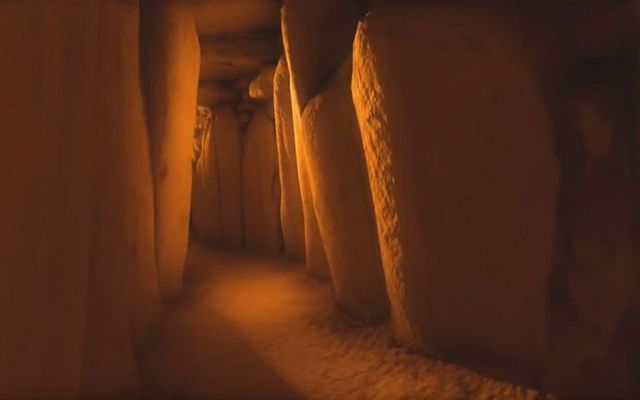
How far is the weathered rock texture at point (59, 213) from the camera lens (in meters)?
1.80

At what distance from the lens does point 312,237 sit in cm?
506

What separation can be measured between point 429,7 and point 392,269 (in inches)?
65.5

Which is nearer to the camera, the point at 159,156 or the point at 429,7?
the point at 429,7

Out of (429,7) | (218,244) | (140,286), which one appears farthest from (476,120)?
(218,244)

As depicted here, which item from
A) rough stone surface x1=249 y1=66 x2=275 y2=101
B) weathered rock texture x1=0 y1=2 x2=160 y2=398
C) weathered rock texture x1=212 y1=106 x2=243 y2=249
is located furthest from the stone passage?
weathered rock texture x1=212 y1=106 x2=243 y2=249

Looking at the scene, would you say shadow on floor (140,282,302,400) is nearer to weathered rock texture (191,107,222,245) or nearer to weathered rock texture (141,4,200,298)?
weathered rock texture (141,4,200,298)

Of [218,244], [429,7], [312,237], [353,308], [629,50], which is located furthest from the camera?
[218,244]

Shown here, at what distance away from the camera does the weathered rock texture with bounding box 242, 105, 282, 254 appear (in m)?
7.05

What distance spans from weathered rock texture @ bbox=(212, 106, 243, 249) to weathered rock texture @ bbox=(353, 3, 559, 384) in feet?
14.9

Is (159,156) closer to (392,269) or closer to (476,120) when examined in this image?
(392,269)

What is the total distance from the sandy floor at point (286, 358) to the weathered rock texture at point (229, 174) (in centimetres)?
265

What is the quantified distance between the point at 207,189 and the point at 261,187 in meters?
1.13

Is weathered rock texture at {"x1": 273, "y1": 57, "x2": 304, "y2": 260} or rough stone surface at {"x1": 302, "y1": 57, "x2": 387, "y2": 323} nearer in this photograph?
rough stone surface at {"x1": 302, "y1": 57, "x2": 387, "y2": 323}

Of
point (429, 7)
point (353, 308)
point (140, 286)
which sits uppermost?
point (429, 7)
